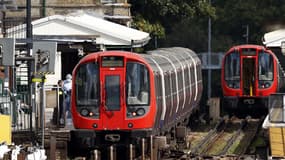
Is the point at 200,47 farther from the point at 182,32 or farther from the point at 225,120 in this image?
the point at 225,120

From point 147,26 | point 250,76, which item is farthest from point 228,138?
point 147,26

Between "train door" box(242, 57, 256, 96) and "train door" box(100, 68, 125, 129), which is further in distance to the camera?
"train door" box(242, 57, 256, 96)

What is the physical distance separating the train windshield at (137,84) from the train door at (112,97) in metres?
0.17

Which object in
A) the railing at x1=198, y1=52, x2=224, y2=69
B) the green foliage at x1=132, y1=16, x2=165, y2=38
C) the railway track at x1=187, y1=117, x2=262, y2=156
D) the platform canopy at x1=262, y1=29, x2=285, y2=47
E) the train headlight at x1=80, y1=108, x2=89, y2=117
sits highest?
the platform canopy at x1=262, y1=29, x2=285, y2=47

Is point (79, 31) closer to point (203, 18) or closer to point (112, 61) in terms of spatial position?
point (112, 61)

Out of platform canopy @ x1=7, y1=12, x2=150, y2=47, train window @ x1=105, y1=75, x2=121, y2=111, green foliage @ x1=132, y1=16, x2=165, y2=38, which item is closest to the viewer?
train window @ x1=105, y1=75, x2=121, y2=111

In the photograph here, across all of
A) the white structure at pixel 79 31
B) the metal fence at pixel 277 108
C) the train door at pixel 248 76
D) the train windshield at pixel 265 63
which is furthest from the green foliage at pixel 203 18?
the metal fence at pixel 277 108

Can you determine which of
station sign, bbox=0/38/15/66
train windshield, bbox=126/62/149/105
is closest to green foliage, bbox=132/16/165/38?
train windshield, bbox=126/62/149/105

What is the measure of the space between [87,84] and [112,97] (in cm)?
65

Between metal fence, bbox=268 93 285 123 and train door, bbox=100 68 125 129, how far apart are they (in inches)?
136

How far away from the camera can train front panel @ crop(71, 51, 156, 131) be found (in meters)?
23.9

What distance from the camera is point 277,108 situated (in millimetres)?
24625

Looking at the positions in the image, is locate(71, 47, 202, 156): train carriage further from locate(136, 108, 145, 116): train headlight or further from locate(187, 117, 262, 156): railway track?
locate(187, 117, 262, 156): railway track

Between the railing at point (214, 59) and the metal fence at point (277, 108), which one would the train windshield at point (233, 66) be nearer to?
the metal fence at point (277, 108)
